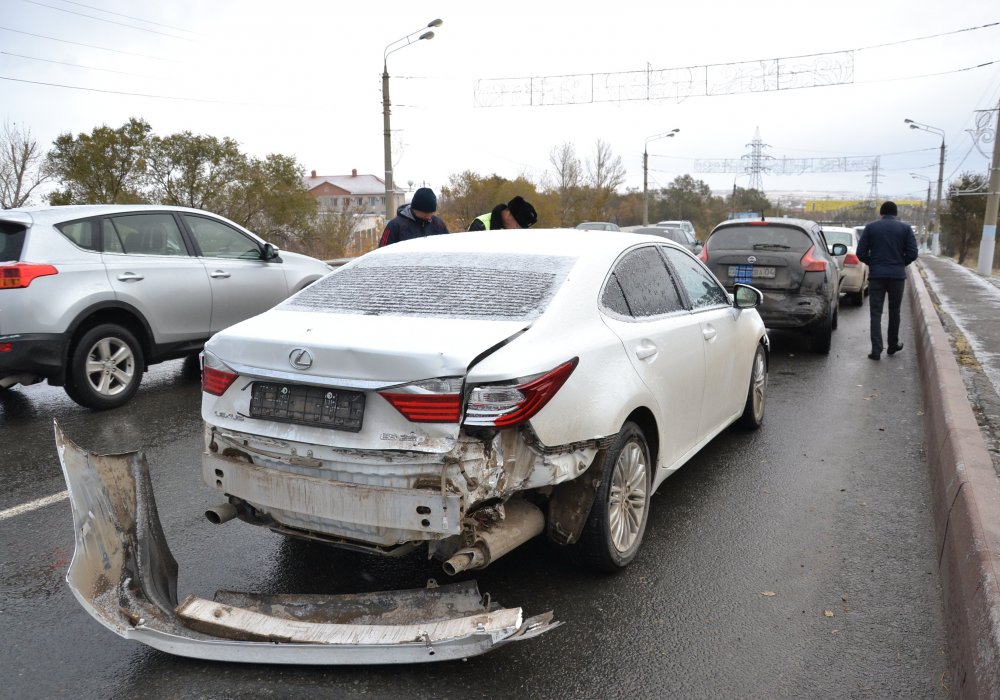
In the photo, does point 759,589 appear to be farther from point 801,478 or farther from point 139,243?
point 139,243

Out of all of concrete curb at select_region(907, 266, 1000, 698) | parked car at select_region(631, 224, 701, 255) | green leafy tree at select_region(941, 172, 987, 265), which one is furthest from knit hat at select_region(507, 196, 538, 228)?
green leafy tree at select_region(941, 172, 987, 265)

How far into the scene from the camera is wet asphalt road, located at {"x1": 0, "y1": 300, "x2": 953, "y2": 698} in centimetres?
293

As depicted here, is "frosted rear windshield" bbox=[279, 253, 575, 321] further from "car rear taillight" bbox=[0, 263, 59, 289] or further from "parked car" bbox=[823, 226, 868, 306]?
"parked car" bbox=[823, 226, 868, 306]

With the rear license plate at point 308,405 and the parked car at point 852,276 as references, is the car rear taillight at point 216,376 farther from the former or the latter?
the parked car at point 852,276

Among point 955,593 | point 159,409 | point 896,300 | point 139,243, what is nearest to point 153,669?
point 955,593

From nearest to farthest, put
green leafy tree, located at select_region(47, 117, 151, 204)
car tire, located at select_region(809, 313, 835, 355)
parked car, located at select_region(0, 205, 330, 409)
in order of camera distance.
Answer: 1. parked car, located at select_region(0, 205, 330, 409)
2. car tire, located at select_region(809, 313, 835, 355)
3. green leafy tree, located at select_region(47, 117, 151, 204)

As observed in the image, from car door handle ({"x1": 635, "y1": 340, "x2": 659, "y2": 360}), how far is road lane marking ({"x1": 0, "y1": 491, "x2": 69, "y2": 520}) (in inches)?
140

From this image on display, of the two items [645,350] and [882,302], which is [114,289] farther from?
[882,302]

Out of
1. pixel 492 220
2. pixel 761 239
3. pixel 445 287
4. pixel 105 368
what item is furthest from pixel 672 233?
pixel 445 287

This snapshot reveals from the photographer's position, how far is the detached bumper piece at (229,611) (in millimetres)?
2848

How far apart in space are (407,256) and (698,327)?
179 centimetres

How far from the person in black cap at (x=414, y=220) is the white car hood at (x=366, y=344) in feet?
14.7

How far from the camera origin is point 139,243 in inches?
293

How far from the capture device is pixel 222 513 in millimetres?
3469
